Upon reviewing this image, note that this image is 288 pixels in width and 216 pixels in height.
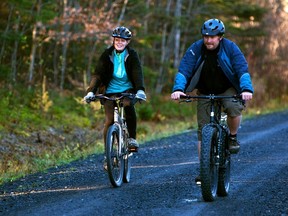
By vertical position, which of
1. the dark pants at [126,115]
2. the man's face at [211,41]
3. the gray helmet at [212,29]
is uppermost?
the gray helmet at [212,29]

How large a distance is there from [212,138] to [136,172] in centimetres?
317

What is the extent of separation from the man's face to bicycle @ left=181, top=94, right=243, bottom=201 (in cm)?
56

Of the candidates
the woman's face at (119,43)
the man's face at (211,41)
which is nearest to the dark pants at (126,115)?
the woman's face at (119,43)

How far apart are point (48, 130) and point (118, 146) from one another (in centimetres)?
846

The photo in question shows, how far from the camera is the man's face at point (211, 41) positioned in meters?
8.02

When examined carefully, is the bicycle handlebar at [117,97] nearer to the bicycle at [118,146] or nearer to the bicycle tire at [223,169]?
Answer: the bicycle at [118,146]

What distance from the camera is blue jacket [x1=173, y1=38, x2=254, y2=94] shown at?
8.04 meters

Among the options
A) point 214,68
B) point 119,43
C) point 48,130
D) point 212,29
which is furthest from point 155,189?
point 48,130

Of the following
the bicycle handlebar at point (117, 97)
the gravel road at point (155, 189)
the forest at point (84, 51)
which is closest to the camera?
the gravel road at point (155, 189)

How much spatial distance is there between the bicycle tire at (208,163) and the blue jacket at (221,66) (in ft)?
1.89

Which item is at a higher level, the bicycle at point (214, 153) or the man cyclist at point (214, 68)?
the man cyclist at point (214, 68)

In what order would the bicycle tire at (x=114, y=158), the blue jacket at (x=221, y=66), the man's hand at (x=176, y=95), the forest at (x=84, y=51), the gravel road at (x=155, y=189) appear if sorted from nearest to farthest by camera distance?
1. the gravel road at (x=155, y=189)
2. the man's hand at (x=176, y=95)
3. the blue jacket at (x=221, y=66)
4. the bicycle tire at (x=114, y=158)
5. the forest at (x=84, y=51)

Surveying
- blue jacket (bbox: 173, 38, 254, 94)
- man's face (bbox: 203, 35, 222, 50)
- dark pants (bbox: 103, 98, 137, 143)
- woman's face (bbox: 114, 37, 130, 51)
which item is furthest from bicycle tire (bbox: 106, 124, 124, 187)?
man's face (bbox: 203, 35, 222, 50)

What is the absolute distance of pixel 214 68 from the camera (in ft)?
26.6
